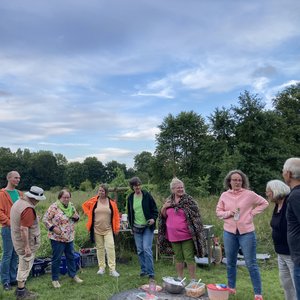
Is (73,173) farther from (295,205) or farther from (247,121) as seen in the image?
(295,205)

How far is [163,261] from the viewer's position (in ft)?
22.2

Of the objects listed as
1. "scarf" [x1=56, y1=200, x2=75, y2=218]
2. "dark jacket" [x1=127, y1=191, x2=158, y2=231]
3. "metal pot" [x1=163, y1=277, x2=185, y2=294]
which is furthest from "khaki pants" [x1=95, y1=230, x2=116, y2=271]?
"metal pot" [x1=163, y1=277, x2=185, y2=294]

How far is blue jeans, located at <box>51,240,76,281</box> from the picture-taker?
5.10m

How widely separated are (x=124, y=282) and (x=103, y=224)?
1046 mm

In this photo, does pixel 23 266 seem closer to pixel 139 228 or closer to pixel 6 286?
pixel 6 286

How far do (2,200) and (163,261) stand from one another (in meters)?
3.33

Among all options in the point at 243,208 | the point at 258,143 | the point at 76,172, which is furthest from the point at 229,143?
the point at 76,172

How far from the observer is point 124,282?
525 centimetres

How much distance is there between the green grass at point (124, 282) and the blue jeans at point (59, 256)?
0.17m

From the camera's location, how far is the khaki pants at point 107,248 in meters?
5.85

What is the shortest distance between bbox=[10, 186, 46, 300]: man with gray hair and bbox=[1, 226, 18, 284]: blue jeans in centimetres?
54

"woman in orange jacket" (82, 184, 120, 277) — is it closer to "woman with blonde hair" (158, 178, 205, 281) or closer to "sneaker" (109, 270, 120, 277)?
"sneaker" (109, 270, 120, 277)

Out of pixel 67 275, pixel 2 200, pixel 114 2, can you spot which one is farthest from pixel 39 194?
pixel 114 2

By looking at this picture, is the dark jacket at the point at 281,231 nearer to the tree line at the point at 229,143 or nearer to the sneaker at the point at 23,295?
the sneaker at the point at 23,295
